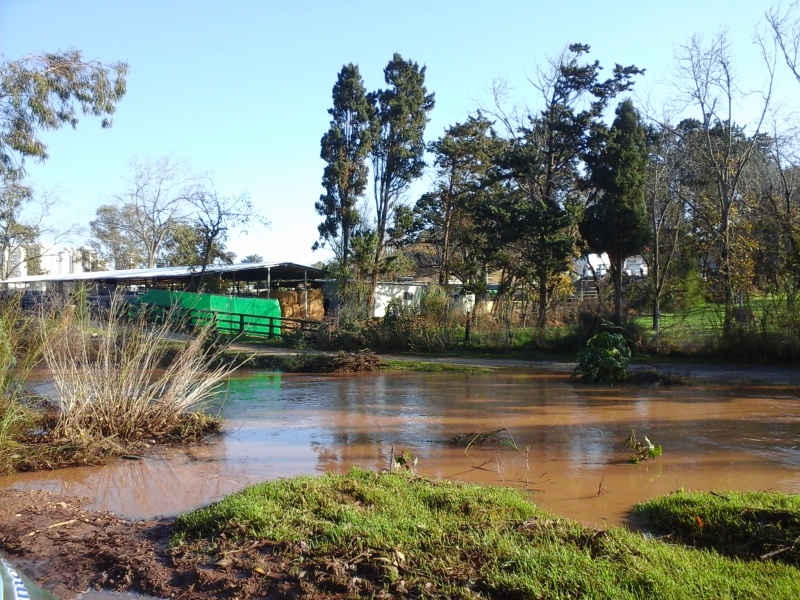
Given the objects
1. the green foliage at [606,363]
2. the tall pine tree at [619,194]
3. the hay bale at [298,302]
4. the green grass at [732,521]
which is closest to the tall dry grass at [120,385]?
the green grass at [732,521]

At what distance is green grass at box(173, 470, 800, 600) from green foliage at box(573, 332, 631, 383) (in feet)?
39.2

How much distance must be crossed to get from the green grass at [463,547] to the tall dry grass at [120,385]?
4522 millimetres

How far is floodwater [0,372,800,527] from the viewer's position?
8547 mm

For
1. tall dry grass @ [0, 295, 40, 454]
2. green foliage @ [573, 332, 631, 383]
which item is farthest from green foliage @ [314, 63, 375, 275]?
tall dry grass @ [0, 295, 40, 454]

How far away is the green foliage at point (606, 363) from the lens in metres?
18.5

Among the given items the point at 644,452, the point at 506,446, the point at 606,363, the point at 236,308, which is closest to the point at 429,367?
the point at 606,363

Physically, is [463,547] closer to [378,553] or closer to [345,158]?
[378,553]

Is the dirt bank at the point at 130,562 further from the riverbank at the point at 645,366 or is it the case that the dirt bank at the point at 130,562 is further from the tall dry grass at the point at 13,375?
the riverbank at the point at 645,366

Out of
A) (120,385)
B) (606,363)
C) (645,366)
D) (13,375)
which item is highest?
(13,375)

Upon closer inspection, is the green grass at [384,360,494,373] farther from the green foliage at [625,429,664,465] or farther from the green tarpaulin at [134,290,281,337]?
the green foliage at [625,429,664,465]

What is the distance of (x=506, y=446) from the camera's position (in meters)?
10.9

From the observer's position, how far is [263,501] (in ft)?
22.4

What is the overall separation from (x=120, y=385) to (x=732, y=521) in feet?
27.9

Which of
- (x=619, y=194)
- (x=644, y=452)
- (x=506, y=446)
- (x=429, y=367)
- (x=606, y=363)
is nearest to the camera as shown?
(x=644, y=452)
